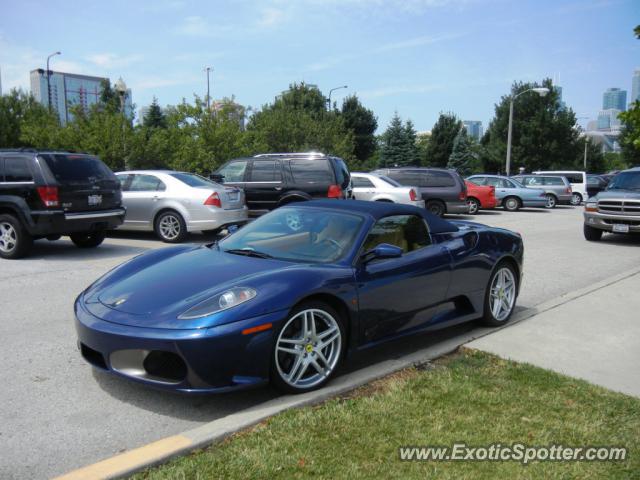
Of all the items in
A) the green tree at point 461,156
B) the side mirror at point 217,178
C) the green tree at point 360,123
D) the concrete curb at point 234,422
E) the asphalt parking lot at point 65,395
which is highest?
the green tree at point 360,123

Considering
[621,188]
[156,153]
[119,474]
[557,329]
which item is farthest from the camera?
[156,153]

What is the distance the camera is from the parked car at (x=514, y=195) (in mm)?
24953

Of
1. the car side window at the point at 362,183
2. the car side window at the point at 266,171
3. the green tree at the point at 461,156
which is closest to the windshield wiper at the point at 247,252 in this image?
the car side window at the point at 266,171

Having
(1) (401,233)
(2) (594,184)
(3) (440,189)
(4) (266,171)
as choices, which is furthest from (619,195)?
(2) (594,184)

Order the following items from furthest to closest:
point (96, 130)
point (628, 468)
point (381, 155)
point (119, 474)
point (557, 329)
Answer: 1. point (381, 155)
2. point (96, 130)
3. point (557, 329)
4. point (628, 468)
5. point (119, 474)

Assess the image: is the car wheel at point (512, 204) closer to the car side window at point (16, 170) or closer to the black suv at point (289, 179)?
the black suv at point (289, 179)

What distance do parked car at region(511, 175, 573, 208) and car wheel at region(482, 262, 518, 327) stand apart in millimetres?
23635

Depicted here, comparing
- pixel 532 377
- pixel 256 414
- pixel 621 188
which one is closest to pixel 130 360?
pixel 256 414

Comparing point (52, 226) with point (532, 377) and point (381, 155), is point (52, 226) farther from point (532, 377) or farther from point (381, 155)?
point (381, 155)

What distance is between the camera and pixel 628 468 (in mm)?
3066

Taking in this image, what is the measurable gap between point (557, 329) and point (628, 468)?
2.70 meters

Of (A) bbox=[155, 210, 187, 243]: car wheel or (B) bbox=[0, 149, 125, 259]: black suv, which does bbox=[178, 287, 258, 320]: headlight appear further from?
(A) bbox=[155, 210, 187, 243]: car wheel

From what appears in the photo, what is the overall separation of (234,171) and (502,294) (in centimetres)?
966

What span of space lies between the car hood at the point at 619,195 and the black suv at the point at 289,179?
237 inches
